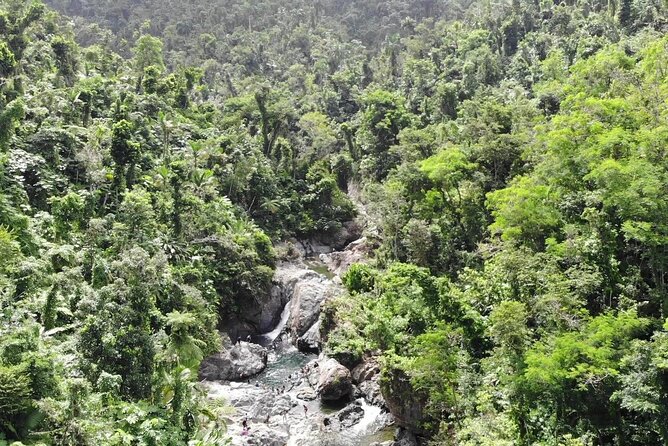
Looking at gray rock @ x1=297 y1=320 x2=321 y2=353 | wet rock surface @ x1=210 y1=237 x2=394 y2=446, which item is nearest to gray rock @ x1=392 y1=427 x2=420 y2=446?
wet rock surface @ x1=210 y1=237 x2=394 y2=446

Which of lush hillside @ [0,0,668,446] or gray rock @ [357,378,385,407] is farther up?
lush hillside @ [0,0,668,446]

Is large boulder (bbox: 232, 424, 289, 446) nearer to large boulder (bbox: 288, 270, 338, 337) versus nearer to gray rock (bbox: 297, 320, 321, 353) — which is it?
gray rock (bbox: 297, 320, 321, 353)

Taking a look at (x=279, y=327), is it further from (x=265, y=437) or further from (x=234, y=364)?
(x=265, y=437)

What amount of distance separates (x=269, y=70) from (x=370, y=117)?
1703 inches

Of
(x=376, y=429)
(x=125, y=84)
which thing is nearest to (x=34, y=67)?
(x=125, y=84)

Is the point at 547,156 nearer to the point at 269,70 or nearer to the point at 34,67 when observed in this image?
the point at 34,67

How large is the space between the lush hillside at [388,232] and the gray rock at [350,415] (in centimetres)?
341

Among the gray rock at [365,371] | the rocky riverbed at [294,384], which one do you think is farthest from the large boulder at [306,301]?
the gray rock at [365,371]

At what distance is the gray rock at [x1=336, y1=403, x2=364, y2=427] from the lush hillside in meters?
3.41

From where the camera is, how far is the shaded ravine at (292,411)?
28.0 metres

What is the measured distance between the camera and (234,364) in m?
35.5

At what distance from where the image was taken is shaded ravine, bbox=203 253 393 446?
2797 centimetres

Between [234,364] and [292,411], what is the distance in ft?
20.5

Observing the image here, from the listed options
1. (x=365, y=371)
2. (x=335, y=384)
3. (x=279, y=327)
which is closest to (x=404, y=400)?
(x=335, y=384)
